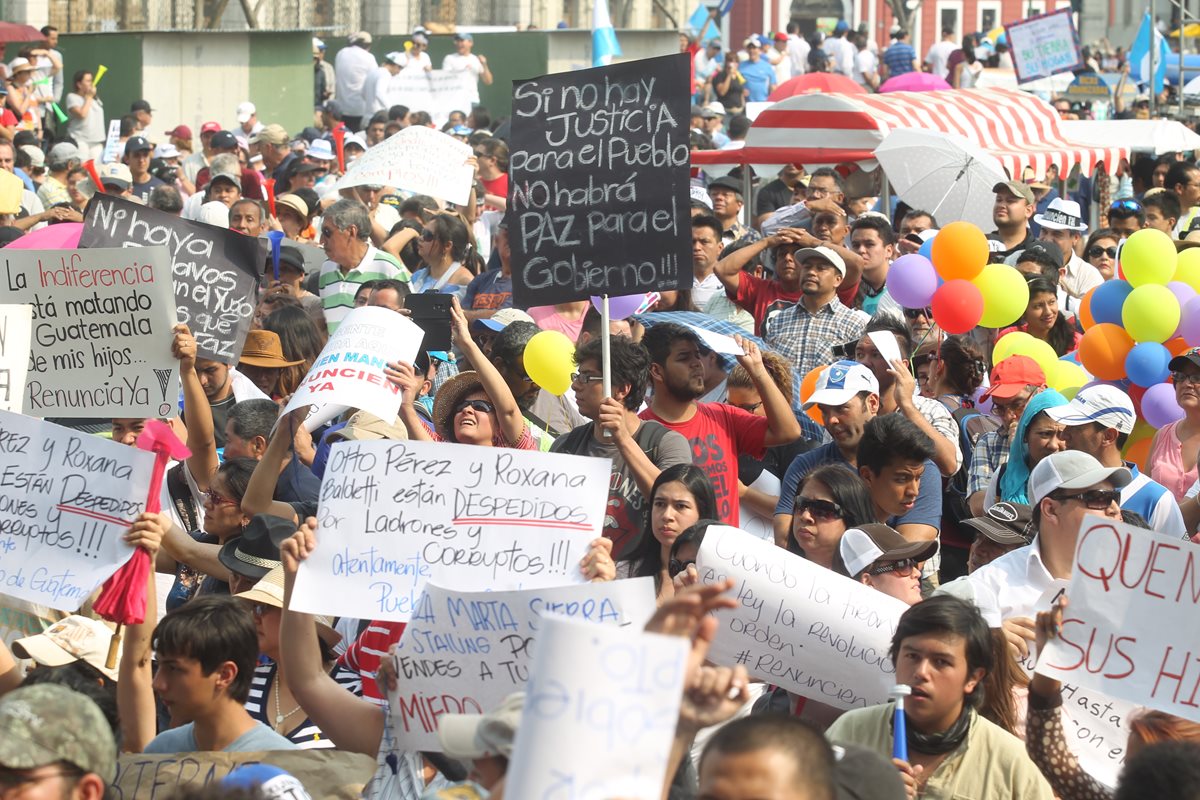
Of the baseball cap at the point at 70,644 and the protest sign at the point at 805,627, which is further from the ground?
the protest sign at the point at 805,627

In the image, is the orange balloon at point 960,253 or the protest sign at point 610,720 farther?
the orange balloon at point 960,253

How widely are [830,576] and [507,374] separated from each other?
2.85 m

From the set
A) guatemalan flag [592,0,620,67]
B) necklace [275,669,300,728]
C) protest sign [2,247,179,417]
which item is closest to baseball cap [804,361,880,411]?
protest sign [2,247,179,417]

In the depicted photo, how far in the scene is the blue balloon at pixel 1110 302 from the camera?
828cm

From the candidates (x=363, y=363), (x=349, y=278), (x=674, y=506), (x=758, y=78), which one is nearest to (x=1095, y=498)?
(x=674, y=506)

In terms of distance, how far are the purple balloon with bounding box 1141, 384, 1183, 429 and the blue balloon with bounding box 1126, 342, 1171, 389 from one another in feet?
0.34

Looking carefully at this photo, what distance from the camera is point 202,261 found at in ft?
23.4

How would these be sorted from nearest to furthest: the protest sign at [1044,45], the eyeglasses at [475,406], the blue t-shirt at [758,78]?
the eyeglasses at [475,406]
the protest sign at [1044,45]
the blue t-shirt at [758,78]

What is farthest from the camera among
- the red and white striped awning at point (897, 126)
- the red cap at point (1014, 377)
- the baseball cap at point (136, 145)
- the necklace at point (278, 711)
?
the baseball cap at point (136, 145)

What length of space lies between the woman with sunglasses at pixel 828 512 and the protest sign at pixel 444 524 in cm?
118

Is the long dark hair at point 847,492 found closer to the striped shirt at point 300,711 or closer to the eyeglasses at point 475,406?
the eyeglasses at point 475,406

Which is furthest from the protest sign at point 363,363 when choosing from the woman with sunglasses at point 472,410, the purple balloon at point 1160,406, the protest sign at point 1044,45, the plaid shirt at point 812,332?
the protest sign at point 1044,45

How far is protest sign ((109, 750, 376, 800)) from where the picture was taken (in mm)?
4141

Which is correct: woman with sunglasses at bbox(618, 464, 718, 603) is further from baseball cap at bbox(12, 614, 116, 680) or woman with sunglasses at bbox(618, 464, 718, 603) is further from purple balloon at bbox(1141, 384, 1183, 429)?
purple balloon at bbox(1141, 384, 1183, 429)
